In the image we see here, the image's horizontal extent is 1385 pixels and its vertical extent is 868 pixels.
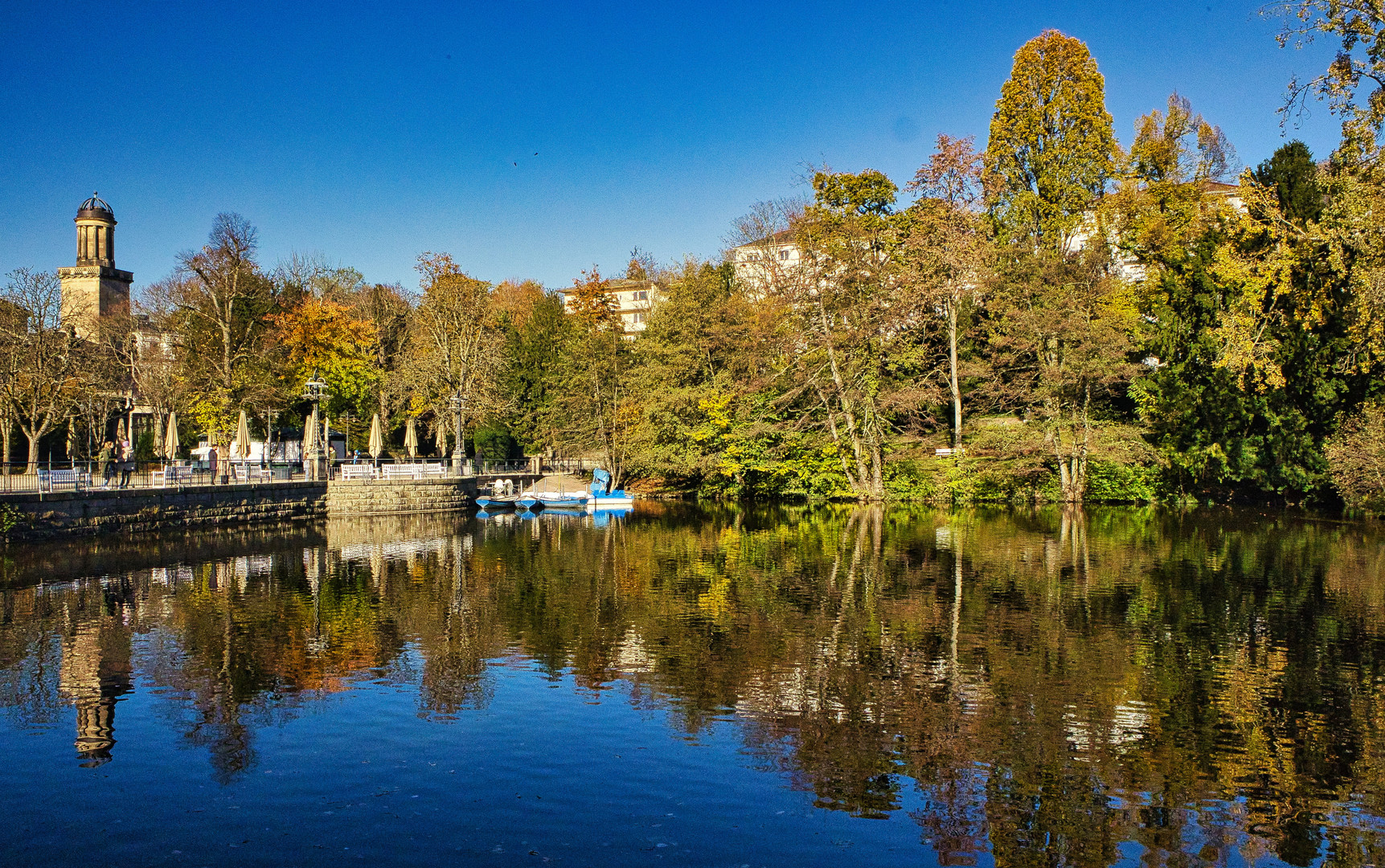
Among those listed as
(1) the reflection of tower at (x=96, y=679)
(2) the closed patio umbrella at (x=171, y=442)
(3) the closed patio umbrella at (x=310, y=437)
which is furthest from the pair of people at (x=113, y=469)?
(1) the reflection of tower at (x=96, y=679)

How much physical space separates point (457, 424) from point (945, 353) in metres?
26.9

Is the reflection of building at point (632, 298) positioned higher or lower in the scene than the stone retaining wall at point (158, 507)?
higher

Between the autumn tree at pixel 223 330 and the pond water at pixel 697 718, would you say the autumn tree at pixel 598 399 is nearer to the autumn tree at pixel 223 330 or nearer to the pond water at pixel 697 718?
the autumn tree at pixel 223 330

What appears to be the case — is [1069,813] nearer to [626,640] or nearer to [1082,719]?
[1082,719]

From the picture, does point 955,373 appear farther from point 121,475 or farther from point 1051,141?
point 121,475

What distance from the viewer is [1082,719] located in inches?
435

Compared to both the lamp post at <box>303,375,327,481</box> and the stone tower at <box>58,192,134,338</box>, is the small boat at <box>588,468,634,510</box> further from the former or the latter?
the stone tower at <box>58,192,134,338</box>

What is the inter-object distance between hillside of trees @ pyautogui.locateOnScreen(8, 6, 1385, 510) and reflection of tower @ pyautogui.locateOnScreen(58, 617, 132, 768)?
28.5 m

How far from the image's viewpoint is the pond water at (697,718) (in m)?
8.13

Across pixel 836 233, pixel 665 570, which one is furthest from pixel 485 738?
pixel 836 233

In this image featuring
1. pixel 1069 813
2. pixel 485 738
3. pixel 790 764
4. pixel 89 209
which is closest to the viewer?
pixel 1069 813

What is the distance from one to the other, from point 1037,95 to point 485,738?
5037 cm

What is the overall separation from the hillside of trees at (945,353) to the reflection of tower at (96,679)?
28.5 m

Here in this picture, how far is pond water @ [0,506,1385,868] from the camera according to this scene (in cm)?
813
